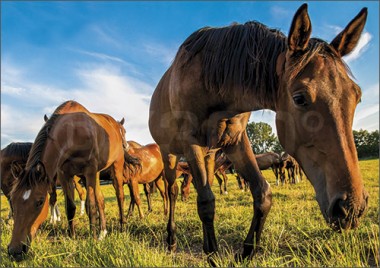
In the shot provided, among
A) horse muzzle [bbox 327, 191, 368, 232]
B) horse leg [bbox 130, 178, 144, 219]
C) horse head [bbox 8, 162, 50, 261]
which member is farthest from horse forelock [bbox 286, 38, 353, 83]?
horse leg [bbox 130, 178, 144, 219]

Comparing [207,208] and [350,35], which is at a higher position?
[350,35]

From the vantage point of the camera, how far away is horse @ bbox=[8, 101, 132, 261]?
3623 millimetres

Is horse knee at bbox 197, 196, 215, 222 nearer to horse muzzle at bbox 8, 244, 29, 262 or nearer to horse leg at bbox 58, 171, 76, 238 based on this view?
horse muzzle at bbox 8, 244, 29, 262

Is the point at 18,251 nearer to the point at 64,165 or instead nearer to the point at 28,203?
the point at 28,203

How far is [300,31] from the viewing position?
2.13m

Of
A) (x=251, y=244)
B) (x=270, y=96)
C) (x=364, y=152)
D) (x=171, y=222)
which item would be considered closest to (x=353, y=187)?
(x=270, y=96)

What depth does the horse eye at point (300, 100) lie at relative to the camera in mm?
2016

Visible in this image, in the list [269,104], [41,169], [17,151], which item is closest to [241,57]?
[269,104]

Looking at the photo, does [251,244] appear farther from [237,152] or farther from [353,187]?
[353,187]

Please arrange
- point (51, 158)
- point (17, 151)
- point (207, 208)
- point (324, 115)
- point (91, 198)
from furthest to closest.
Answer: point (17, 151), point (91, 198), point (51, 158), point (207, 208), point (324, 115)

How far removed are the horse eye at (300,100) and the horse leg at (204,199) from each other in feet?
4.25

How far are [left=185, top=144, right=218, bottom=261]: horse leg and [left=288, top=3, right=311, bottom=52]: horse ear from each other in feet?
4.73

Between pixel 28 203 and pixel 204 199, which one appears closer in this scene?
pixel 204 199

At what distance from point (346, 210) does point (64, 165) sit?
4.85 m
